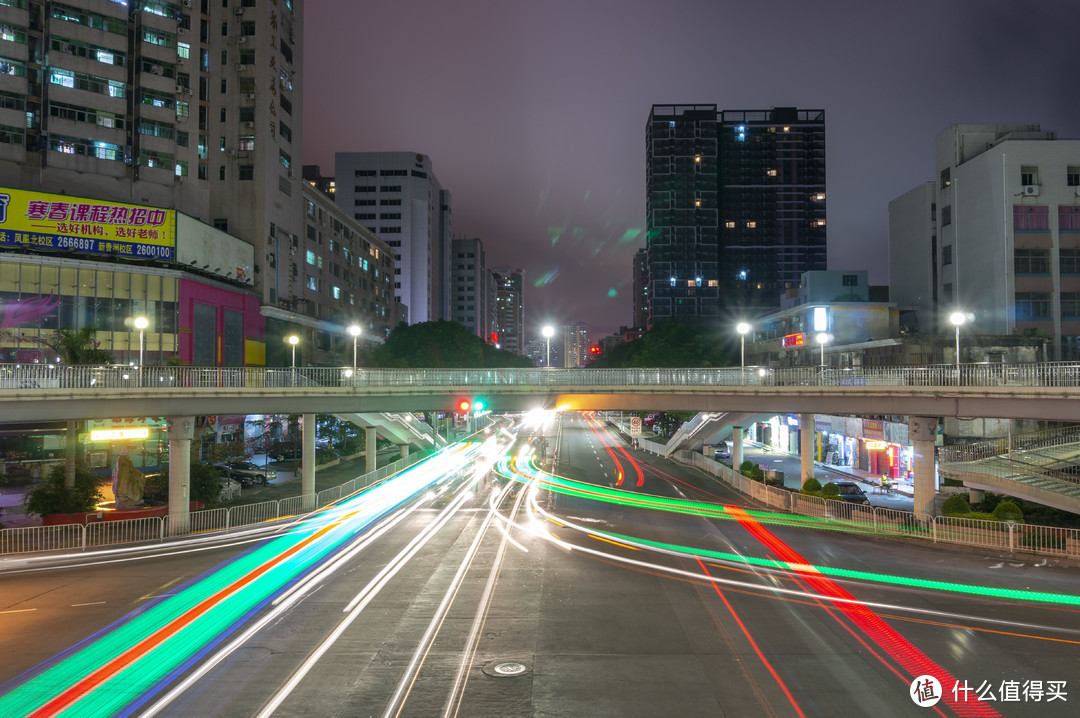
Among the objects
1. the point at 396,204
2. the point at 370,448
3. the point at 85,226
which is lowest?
the point at 370,448

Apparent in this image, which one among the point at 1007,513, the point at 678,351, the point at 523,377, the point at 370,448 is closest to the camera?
the point at 1007,513

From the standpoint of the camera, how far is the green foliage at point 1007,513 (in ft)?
85.6

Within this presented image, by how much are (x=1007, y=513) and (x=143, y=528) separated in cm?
3922

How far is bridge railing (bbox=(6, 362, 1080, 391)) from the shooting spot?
27.7 meters

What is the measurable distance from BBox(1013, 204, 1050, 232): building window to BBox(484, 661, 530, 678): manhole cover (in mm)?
66424

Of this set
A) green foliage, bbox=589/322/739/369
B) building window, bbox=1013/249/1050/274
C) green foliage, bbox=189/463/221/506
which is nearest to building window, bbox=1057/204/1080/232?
building window, bbox=1013/249/1050/274

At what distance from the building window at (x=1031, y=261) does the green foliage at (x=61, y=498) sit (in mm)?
75299

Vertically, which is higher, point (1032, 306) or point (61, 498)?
point (1032, 306)

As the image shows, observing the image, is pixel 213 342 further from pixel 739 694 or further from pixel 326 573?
pixel 739 694

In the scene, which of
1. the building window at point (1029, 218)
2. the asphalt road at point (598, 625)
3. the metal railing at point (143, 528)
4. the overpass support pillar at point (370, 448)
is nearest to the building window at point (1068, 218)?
the building window at point (1029, 218)

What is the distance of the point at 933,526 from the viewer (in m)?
26.4

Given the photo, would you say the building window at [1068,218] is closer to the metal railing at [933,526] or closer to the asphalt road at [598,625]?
the metal railing at [933,526]

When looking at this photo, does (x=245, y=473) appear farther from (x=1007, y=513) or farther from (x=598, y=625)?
(x=1007, y=513)

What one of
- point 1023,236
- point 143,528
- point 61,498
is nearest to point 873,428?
point 1023,236
